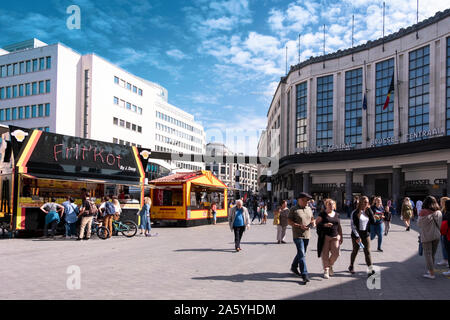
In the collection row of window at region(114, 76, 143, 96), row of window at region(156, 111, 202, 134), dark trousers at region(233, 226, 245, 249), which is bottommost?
dark trousers at region(233, 226, 245, 249)

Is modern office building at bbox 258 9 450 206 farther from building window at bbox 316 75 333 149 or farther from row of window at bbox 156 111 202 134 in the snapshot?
row of window at bbox 156 111 202 134

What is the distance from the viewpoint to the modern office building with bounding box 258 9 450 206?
36.8 m

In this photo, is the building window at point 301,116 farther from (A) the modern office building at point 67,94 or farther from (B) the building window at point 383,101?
(A) the modern office building at point 67,94

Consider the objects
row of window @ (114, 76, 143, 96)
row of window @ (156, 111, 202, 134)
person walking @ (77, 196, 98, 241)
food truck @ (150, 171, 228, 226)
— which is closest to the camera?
person walking @ (77, 196, 98, 241)

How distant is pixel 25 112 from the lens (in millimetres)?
55219

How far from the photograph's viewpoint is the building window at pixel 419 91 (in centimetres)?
3825

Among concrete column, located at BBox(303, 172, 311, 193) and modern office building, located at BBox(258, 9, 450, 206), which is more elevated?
modern office building, located at BBox(258, 9, 450, 206)

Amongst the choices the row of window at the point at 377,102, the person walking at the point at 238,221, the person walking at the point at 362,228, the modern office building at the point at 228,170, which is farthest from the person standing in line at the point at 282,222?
the modern office building at the point at 228,170

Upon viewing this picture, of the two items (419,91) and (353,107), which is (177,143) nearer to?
(353,107)

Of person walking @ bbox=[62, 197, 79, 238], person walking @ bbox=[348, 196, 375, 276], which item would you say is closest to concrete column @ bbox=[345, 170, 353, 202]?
person walking @ bbox=[62, 197, 79, 238]

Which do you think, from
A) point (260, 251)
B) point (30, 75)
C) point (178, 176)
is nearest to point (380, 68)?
point (178, 176)

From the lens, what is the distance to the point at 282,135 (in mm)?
58875

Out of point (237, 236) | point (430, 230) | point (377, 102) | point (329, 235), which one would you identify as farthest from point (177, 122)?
point (430, 230)
